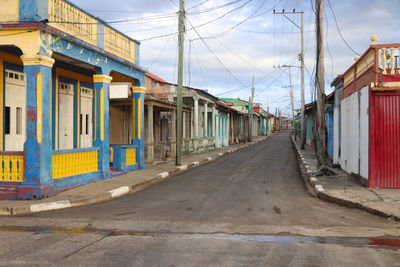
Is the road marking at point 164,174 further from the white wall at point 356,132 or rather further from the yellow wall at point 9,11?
the yellow wall at point 9,11

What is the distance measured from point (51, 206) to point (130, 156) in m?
6.36

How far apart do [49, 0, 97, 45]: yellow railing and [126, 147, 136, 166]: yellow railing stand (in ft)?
14.7

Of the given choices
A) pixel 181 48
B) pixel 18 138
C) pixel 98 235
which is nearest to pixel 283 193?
pixel 98 235

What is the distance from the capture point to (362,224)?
688 cm

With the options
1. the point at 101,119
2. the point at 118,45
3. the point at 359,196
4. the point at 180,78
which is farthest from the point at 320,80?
Answer: the point at 101,119

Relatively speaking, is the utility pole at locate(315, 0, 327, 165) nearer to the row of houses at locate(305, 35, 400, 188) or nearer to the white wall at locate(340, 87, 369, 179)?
the white wall at locate(340, 87, 369, 179)

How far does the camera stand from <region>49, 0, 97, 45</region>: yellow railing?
32.0 feet

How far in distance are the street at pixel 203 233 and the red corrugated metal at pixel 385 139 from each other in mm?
2129

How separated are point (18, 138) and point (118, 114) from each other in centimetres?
1012

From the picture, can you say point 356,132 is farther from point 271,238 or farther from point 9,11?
point 9,11

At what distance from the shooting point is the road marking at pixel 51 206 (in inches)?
318

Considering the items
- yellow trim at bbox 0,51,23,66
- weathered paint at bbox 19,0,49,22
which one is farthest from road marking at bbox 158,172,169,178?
weathered paint at bbox 19,0,49,22

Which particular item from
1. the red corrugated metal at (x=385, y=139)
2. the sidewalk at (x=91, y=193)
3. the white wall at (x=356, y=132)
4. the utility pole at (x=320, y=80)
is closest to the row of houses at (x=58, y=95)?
the sidewalk at (x=91, y=193)

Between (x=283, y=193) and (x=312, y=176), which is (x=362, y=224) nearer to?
(x=283, y=193)
